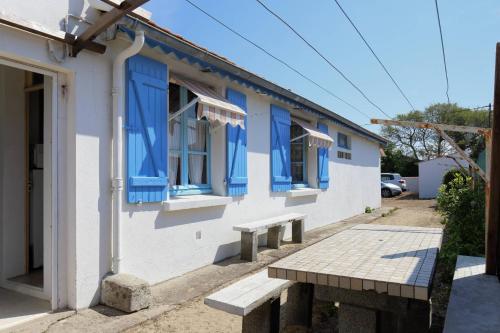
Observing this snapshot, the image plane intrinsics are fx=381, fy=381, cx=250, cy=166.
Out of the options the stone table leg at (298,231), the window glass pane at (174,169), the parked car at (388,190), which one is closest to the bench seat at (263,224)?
the stone table leg at (298,231)

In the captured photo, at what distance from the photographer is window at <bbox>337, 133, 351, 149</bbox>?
12759mm

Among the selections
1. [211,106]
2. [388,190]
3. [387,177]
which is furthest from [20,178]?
[387,177]

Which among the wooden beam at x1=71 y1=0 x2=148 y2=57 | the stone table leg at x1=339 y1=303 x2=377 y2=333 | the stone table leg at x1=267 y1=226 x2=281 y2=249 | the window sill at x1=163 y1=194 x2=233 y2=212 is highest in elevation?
the wooden beam at x1=71 y1=0 x2=148 y2=57

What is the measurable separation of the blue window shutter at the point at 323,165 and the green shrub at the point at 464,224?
170 inches

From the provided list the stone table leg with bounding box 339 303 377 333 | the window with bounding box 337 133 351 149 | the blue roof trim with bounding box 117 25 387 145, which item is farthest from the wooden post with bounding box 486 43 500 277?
the window with bounding box 337 133 351 149

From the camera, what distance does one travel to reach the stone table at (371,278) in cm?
259

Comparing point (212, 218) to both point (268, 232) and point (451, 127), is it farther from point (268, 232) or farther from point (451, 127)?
point (451, 127)

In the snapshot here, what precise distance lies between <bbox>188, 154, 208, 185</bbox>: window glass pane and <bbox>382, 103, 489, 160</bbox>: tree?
37.4m

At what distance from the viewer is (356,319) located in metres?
2.97

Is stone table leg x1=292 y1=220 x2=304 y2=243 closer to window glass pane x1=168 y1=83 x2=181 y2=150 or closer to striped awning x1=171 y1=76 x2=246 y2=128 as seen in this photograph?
striped awning x1=171 y1=76 x2=246 y2=128

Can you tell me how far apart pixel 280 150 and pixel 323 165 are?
8.83 ft

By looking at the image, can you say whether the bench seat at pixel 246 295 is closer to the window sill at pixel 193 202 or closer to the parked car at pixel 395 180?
the window sill at pixel 193 202

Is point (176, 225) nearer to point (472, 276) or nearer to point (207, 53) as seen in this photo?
point (207, 53)

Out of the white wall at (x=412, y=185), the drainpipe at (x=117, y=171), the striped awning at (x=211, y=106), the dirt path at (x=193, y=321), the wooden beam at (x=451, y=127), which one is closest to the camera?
the dirt path at (x=193, y=321)
